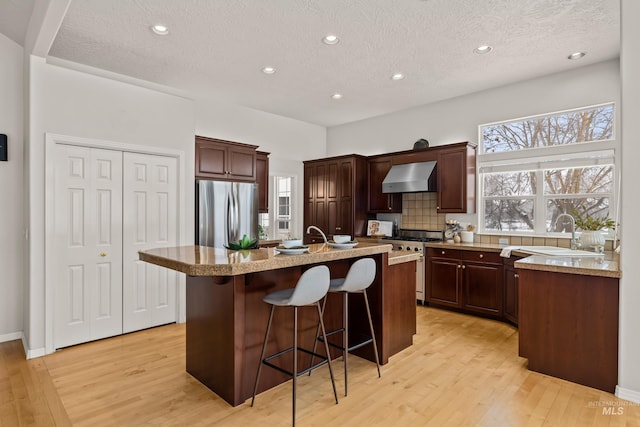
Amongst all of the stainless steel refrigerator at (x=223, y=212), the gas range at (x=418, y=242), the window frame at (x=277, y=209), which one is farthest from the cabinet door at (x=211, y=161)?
the gas range at (x=418, y=242)

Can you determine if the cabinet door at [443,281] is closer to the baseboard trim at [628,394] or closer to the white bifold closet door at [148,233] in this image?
the baseboard trim at [628,394]

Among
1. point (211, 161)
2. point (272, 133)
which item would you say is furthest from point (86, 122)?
point (272, 133)

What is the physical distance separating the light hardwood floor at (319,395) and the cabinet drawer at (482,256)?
118 centimetres

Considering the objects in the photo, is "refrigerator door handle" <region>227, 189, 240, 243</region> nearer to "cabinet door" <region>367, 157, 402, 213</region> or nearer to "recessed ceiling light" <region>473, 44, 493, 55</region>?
"cabinet door" <region>367, 157, 402, 213</region>

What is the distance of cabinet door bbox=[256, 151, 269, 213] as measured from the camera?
216 inches

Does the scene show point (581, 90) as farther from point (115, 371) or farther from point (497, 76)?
point (115, 371)

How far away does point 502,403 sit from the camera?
8.02 ft

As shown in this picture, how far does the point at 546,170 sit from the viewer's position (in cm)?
449

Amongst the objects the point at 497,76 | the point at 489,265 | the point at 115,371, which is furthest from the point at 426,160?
the point at 115,371

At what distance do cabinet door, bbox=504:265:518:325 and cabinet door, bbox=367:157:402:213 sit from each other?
6.50 feet

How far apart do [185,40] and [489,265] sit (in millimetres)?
4171

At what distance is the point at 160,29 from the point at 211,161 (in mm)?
1773

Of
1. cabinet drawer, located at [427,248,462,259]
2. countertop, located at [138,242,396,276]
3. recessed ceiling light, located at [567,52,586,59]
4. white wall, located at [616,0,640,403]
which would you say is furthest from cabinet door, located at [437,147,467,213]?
countertop, located at [138,242,396,276]

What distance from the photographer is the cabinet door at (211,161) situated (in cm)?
455
